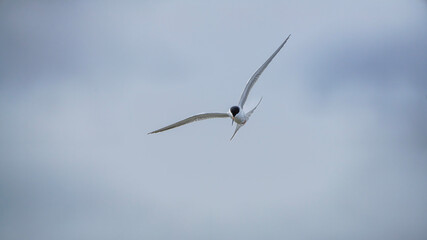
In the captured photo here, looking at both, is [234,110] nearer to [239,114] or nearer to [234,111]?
[234,111]

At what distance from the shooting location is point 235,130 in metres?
15.4

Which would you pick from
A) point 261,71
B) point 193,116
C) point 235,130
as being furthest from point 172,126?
point 261,71

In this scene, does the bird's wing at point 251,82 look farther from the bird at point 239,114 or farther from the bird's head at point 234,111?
the bird's head at point 234,111

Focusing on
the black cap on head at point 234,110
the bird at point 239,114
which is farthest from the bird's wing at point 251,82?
the black cap on head at point 234,110

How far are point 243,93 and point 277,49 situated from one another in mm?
2052

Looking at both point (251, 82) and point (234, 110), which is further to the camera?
point (251, 82)


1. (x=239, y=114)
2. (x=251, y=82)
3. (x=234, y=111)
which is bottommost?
(x=239, y=114)

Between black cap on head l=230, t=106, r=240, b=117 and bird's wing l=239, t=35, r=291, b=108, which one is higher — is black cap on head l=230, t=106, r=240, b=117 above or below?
below

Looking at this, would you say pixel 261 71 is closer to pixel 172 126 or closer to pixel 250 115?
pixel 250 115

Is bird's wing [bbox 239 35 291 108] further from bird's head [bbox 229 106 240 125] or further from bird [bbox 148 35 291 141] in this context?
bird's head [bbox 229 106 240 125]

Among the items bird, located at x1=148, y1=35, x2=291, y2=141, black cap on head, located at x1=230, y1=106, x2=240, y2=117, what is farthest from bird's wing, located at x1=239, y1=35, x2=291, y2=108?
black cap on head, located at x1=230, y1=106, x2=240, y2=117

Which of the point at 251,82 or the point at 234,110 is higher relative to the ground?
the point at 251,82

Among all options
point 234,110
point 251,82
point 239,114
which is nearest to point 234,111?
point 234,110

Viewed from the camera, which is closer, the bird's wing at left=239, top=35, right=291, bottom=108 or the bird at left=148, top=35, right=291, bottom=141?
the bird at left=148, top=35, right=291, bottom=141
